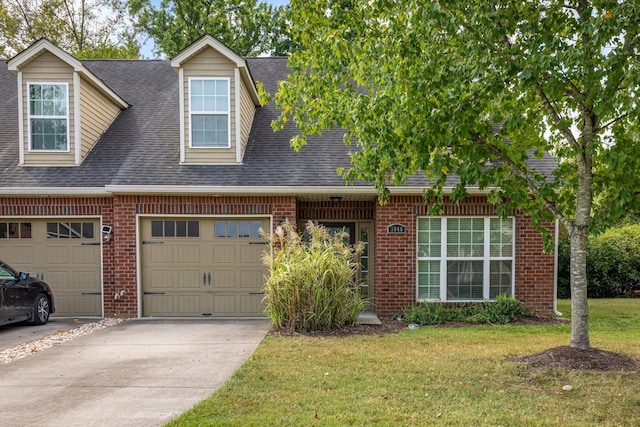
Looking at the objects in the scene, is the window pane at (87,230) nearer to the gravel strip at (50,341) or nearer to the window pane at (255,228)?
the gravel strip at (50,341)

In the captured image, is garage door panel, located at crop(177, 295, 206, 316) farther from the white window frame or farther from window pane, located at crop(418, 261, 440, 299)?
window pane, located at crop(418, 261, 440, 299)

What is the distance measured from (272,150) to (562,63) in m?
6.90

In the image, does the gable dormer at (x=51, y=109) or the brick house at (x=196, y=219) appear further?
the gable dormer at (x=51, y=109)

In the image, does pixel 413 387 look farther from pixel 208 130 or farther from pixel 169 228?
pixel 208 130

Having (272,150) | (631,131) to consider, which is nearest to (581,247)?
(631,131)

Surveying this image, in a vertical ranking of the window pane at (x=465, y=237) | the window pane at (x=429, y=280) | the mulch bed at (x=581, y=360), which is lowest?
the mulch bed at (x=581, y=360)

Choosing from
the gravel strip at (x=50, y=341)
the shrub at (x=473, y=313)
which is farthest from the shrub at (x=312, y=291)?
the gravel strip at (x=50, y=341)

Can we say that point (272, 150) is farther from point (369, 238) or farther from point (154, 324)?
point (154, 324)

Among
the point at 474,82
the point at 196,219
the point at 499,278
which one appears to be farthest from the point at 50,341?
the point at 499,278

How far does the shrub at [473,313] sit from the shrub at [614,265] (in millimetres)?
6514

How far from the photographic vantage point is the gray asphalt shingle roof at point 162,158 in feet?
33.5

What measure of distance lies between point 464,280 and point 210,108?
6.64 metres

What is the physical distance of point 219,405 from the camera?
15.7 feet

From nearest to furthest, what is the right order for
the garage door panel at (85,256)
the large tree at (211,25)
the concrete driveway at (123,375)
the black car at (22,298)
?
1. the concrete driveway at (123,375)
2. the black car at (22,298)
3. the garage door panel at (85,256)
4. the large tree at (211,25)
